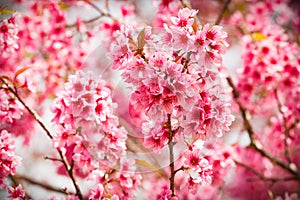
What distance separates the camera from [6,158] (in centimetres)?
173

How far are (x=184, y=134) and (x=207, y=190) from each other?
1.43 meters

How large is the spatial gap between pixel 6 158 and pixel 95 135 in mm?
350

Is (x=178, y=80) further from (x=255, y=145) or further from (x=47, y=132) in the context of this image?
→ (x=255, y=145)

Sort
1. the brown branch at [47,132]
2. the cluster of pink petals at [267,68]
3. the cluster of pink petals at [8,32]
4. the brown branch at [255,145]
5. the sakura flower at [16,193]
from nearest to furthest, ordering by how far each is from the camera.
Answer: the sakura flower at [16,193]
the brown branch at [47,132]
the cluster of pink petals at [8,32]
the brown branch at [255,145]
the cluster of pink petals at [267,68]

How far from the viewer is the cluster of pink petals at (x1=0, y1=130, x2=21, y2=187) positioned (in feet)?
5.67

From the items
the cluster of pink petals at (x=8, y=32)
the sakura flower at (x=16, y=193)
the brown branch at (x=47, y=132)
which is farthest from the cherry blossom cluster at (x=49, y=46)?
the sakura flower at (x=16, y=193)

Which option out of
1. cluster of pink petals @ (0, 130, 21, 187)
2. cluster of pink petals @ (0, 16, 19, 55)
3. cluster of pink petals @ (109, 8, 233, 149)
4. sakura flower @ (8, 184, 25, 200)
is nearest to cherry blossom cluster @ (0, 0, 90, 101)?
cluster of pink petals @ (0, 16, 19, 55)

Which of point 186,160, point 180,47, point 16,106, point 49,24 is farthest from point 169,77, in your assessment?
point 49,24

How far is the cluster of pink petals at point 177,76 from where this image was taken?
54.4 inches

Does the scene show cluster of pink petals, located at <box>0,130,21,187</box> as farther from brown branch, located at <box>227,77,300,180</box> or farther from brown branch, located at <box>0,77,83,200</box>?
brown branch, located at <box>227,77,300,180</box>

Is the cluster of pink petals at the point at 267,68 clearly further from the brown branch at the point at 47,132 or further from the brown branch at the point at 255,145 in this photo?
the brown branch at the point at 47,132

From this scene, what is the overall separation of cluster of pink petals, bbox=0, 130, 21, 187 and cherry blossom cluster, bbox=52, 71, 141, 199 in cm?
16

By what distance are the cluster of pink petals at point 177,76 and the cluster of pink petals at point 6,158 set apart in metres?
0.57

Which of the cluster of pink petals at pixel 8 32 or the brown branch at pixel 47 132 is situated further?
the cluster of pink petals at pixel 8 32
